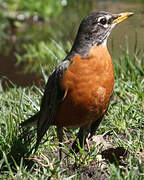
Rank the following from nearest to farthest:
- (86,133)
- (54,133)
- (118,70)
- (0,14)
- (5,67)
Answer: (86,133) → (54,133) → (118,70) → (5,67) → (0,14)

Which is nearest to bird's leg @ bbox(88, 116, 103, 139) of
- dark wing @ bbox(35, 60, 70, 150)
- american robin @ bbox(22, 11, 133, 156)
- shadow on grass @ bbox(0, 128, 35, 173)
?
american robin @ bbox(22, 11, 133, 156)

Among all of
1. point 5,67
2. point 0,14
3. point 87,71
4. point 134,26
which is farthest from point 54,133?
point 0,14

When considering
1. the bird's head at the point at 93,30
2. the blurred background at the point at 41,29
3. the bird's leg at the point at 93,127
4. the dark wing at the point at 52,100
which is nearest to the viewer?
the dark wing at the point at 52,100

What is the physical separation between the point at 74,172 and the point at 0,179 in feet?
1.87

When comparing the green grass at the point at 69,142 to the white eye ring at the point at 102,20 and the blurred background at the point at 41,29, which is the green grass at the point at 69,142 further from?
the blurred background at the point at 41,29

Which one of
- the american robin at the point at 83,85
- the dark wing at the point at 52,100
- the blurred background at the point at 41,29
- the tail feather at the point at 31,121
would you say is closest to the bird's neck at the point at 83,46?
the american robin at the point at 83,85

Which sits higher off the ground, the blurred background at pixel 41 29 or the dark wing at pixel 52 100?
the dark wing at pixel 52 100

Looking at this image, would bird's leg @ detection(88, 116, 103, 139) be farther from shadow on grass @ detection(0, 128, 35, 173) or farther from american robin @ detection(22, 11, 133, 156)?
shadow on grass @ detection(0, 128, 35, 173)

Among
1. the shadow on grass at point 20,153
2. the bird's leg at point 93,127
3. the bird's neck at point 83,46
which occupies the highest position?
the bird's neck at point 83,46

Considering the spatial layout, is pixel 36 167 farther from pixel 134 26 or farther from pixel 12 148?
pixel 134 26

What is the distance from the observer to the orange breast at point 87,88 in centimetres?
337

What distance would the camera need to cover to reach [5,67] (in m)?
7.53

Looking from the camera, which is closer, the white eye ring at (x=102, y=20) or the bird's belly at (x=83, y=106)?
the bird's belly at (x=83, y=106)

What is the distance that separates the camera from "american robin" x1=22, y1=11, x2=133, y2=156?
11.1 feet
